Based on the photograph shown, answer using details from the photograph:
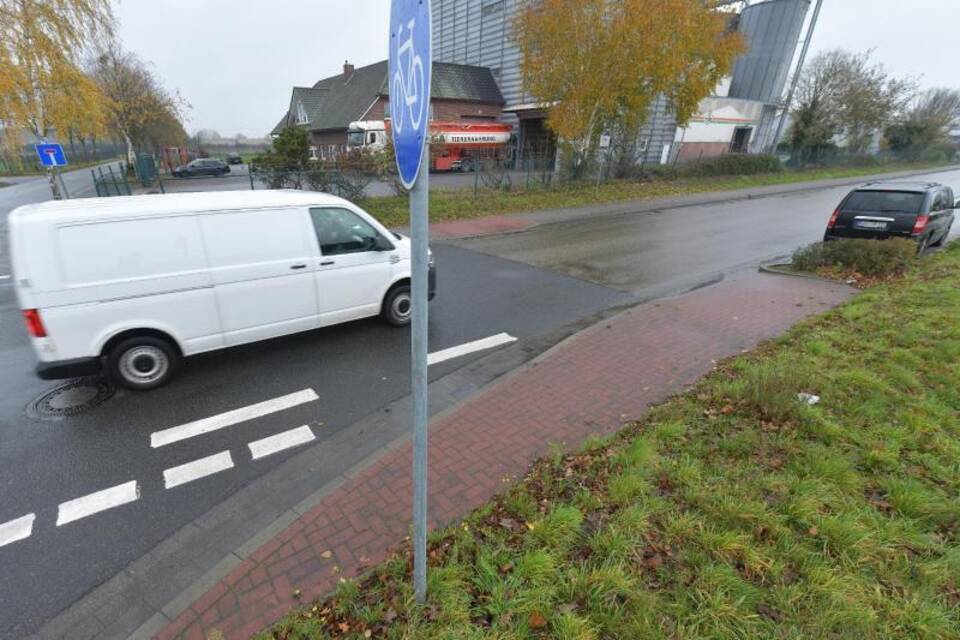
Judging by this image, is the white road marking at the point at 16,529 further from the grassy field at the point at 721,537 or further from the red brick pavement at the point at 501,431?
the grassy field at the point at 721,537

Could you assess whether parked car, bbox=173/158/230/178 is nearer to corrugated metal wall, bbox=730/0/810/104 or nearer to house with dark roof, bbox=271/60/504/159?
house with dark roof, bbox=271/60/504/159

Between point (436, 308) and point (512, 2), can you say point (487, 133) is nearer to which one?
point (512, 2)

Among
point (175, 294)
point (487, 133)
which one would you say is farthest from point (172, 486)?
point (487, 133)

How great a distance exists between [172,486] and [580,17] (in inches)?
770

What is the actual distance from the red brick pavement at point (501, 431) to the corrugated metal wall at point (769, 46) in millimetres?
40709

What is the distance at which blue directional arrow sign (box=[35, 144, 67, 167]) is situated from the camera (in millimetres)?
12133

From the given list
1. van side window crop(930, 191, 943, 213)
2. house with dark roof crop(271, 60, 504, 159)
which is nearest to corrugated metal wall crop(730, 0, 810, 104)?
house with dark roof crop(271, 60, 504, 159)

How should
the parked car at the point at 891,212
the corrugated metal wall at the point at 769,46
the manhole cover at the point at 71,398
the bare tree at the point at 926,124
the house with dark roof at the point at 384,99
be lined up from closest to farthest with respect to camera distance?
1. the manhole cover at the point at 71,398
2. the parked car at the point at 891,212
3. the house with dark roof at the point at 384,99
4. the corrugated metal wall at the point at 769,46
5. the bare tree at the point at 926,124

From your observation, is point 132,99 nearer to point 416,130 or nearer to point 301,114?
point 301,114

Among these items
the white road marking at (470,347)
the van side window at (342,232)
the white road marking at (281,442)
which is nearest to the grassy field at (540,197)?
the van side window at (342,232)

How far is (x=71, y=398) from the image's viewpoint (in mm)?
4629

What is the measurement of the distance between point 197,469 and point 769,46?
49.4 meters

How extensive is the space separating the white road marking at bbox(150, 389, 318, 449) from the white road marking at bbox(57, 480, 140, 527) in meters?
0.52

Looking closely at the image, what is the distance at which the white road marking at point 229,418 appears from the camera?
160 inches
